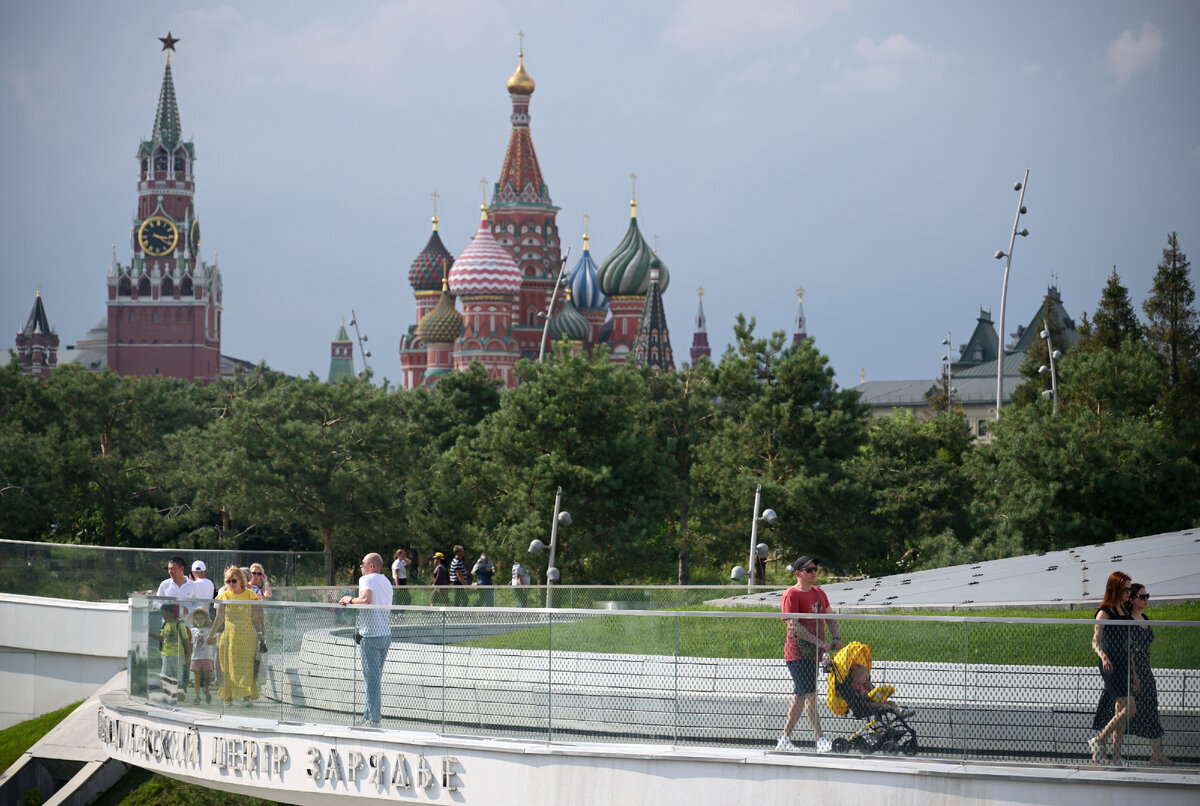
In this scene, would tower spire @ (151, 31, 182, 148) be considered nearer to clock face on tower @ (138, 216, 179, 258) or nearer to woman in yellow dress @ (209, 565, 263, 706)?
clock face on tower @ (138, 216, 179, 258)

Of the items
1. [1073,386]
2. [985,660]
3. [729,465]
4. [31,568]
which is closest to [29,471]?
[31,568]

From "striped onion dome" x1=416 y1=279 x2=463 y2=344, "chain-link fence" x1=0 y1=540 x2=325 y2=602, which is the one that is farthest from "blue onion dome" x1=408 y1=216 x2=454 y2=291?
"chain-link fence" x1=0 y1=540 x2=325 y2=602

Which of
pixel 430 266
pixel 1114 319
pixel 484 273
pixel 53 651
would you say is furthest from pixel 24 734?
pixel 430 266

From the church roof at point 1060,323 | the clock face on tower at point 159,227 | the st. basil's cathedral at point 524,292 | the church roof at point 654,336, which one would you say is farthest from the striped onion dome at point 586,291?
the clock face on tower at point 159,227

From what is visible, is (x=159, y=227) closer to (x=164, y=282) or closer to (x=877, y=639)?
(x=164, y=282)

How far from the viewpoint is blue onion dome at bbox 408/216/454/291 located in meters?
131

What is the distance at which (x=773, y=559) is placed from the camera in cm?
4747

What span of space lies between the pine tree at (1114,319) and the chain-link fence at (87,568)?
34201mm

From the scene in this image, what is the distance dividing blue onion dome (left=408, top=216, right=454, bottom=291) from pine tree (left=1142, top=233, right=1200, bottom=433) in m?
85.2

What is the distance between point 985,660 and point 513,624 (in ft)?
14.4

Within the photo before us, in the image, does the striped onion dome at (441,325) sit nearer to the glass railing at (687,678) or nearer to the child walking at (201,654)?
the glass railing at (687,678)

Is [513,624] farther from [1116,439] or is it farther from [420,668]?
[1116,439]

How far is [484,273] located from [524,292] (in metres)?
8.52

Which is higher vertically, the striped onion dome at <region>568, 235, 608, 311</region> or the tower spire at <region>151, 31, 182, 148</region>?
the tower spire at <region>151, 31, 182, 148</region>
